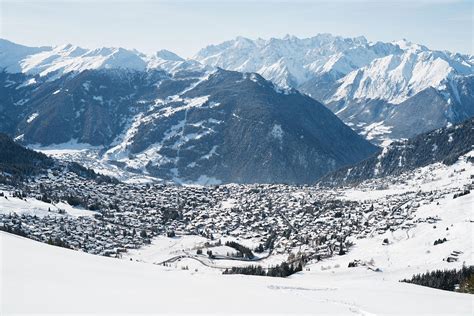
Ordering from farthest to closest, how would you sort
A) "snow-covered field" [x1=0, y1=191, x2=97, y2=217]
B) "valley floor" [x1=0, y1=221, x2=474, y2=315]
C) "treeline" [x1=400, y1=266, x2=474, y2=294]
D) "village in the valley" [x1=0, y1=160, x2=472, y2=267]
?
"snow-covered field" [x1=0, y1=191, x2=97, y2=217], "village in the valley" [x1=0, y1=160, x2=472, y2=267], "treeline" [x1=400, y1=266, x2=474, y2=294], "valley floor" [x1=0, y1=221, x2=474, y2=315]

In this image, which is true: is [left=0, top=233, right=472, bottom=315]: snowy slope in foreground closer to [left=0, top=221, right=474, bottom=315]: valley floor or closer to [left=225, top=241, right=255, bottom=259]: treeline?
[left=0, top=221, right=474, bottom=315]: valley floor

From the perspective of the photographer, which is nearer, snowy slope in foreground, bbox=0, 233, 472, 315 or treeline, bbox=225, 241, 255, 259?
snowy slope in foreground, bbox=0, 233, 472, 315

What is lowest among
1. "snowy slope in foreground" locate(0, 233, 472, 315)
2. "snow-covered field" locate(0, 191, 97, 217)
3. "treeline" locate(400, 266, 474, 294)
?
"treeline" locate(400, 266, 474, 294)

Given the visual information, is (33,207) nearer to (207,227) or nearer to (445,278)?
(207,227)

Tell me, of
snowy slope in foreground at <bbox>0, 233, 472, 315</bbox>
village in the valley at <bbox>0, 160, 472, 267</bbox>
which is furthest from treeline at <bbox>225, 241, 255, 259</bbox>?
snowy slope in foreground at <bbox>0, 233, 472, 315</bbox>

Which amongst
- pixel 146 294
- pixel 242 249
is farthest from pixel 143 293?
pixel 242 249

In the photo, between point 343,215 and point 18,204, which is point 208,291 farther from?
point 343,215

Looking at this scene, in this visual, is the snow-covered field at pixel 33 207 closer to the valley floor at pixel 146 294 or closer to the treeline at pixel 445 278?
the treeline at pixel 445 278
